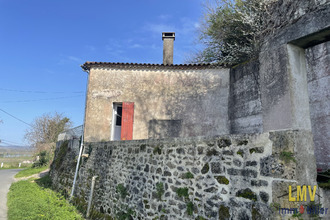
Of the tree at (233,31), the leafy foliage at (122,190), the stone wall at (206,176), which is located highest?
the tree at (233,31)

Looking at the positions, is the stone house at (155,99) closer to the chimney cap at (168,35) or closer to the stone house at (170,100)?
the stone house at (170,100)

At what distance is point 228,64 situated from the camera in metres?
8.86

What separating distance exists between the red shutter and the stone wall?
2666 mm

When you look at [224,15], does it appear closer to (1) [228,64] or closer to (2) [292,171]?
(1) [228,64]

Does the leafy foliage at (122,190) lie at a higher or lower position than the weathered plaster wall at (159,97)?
lower

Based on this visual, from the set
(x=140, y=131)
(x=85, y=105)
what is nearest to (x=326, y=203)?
(x=140, y=131)

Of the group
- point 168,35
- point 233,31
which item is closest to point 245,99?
point 233,31

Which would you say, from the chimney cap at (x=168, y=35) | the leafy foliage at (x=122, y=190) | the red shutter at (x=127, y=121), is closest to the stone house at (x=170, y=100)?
the red shutter at (x=127, y=121)

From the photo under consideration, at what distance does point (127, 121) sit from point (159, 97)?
1.74 metres

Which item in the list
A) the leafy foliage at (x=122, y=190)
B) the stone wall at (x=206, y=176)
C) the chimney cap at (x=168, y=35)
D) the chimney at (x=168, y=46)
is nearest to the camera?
the stone wall at (x=206, y=176)

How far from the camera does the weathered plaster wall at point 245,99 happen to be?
23.2ft

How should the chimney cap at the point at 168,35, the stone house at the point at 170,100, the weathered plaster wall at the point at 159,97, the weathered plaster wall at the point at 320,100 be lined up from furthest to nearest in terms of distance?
the chimney cap at the point at 168,35 → the weathered plaster wall at the point at 159,97 → the stone house at the point at 170,100 → the weathered plaster wall at the point at 320,100

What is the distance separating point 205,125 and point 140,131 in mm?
2783

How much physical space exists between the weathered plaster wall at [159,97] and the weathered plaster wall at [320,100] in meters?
4.33
